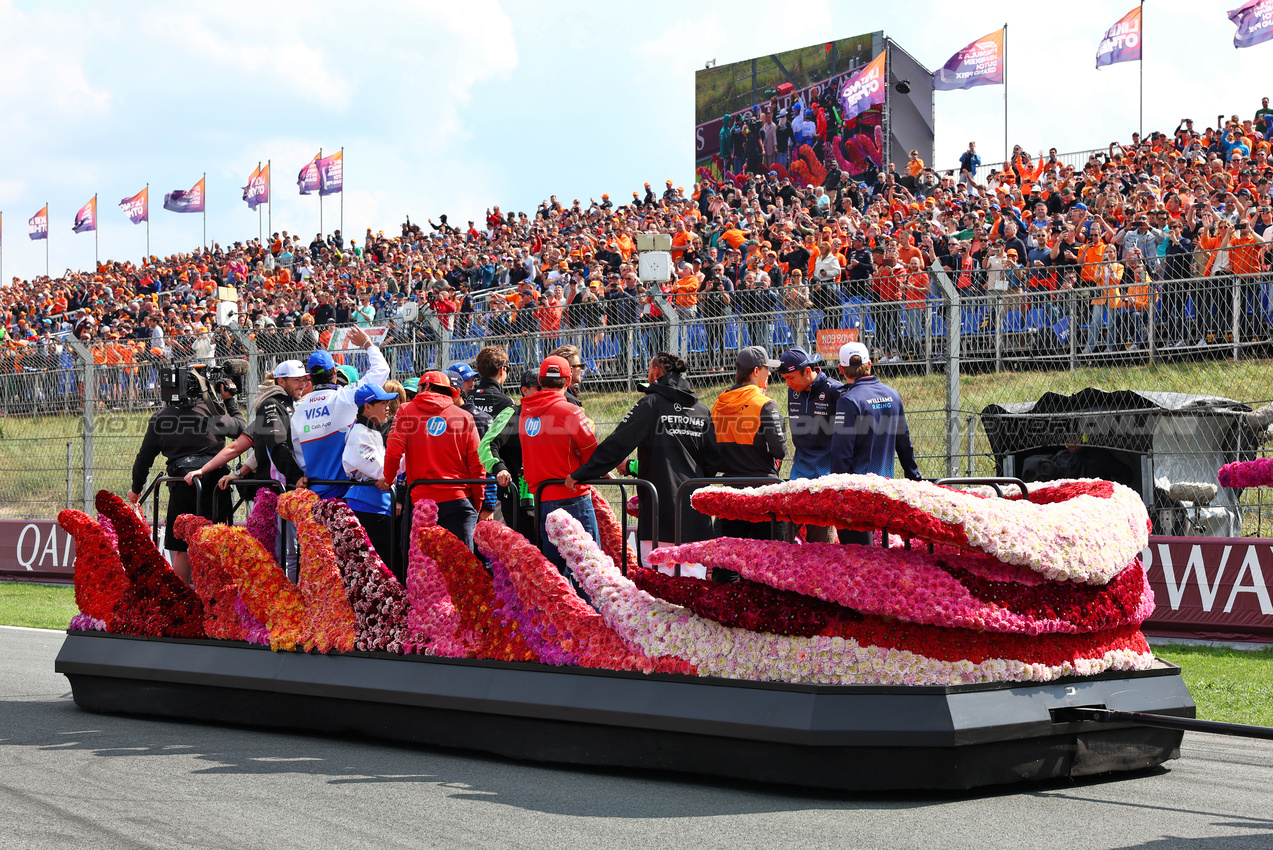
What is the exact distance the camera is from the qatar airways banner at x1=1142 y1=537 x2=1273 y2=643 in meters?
10.1

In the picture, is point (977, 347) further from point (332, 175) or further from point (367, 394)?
point (332, 175)

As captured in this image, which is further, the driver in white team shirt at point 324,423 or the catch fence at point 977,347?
the catch fence at point 977,347

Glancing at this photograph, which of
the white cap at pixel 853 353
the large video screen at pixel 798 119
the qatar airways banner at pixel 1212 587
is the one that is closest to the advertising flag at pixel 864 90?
the large video screen at pixel 798 119

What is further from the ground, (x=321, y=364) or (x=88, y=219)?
(x=88, y=219)

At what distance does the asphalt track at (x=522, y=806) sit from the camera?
502 centimetres

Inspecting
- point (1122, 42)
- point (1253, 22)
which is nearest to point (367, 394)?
point (1253, 22)

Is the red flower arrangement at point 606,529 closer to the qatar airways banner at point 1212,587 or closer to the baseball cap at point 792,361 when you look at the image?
the baseball cap at point 792,361

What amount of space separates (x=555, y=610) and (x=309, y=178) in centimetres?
4513

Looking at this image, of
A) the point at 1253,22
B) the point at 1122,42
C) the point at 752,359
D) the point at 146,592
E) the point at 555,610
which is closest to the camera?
the point at 555,610

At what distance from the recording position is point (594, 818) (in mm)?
5332

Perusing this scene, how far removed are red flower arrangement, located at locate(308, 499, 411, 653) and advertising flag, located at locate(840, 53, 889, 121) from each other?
3138 cm

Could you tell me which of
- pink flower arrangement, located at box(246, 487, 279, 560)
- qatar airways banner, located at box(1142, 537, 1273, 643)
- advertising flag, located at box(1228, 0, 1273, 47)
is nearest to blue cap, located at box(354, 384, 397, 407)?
pink flower arrangement, located at box(246, 487, 279, 560)

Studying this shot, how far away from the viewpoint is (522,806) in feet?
18.2

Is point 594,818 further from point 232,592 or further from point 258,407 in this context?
point 258,407
